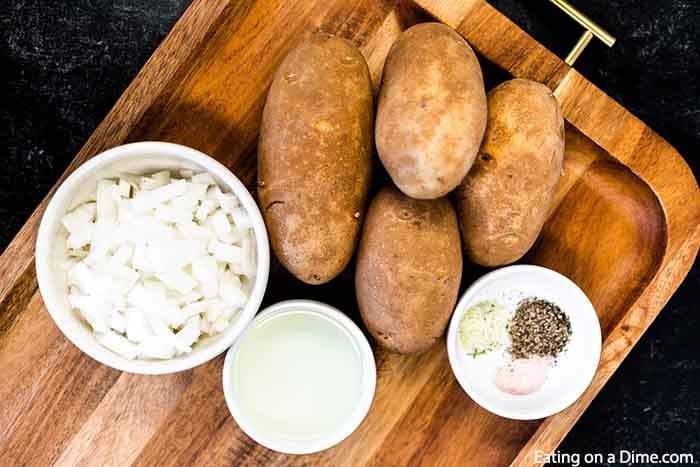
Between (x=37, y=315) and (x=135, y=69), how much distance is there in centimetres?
42

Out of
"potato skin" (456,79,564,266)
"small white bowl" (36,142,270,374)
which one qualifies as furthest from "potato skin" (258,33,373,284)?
"potato skin" (456,79,564,266)

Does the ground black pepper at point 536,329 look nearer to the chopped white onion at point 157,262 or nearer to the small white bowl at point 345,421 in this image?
the small white bowl at point 345,421

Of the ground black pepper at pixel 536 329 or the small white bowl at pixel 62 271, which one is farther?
the ground black pepper at pixel 536 329

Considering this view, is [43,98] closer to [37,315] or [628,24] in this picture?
[37,315]

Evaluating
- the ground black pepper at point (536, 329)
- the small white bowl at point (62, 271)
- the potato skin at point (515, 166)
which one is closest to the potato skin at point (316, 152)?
the small white bowl at point (62, 271)

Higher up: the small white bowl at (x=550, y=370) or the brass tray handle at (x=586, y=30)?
the brass tray handle at (x=586, y=30)

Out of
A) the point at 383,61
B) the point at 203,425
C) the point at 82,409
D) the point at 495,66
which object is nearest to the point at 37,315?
the point at 82,409

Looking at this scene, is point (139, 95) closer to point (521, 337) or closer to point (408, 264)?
point (408, 264)

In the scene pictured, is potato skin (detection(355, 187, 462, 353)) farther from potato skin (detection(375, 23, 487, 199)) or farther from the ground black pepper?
the ground black pepper

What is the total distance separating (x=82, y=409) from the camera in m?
1.19

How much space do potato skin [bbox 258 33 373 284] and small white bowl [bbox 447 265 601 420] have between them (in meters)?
0.22

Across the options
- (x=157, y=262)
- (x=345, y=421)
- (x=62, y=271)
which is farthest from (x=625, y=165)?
(x=62, y=271)

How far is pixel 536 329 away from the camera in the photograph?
1.15 meters

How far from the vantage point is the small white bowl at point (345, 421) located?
1.11 metres
